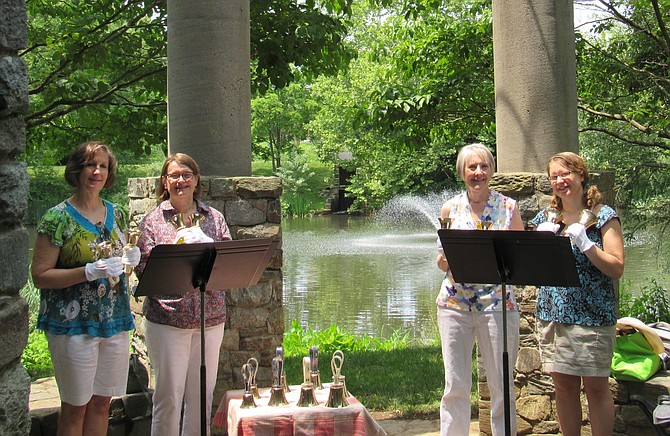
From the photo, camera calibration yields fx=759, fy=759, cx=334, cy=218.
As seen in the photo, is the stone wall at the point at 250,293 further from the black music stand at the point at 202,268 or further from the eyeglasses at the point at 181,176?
the black music stand at the point at 202,268

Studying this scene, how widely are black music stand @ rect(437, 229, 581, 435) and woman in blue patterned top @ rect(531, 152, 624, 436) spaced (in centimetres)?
43

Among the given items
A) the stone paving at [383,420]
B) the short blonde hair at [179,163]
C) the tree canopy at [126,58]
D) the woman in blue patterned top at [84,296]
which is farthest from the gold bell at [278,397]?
the tree canopy at [126,58]

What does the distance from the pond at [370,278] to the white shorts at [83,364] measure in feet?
23.2

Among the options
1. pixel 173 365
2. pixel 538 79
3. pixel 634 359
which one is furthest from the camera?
pixel 538 79

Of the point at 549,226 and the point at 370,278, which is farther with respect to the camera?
the point at 370,278

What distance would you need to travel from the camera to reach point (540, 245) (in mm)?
3789

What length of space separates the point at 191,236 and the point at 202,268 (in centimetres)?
31

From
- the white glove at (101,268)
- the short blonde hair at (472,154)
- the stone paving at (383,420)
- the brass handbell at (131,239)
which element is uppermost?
the short blonde hair at (472,154)

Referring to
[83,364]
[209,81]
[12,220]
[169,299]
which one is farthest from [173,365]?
[209,81]

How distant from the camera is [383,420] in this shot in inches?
238

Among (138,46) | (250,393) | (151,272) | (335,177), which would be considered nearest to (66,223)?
(151,272)

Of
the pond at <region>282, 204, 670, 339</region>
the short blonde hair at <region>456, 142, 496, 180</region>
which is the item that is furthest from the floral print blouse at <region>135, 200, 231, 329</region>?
the pond at <region>282, 204, 670, 339</region>

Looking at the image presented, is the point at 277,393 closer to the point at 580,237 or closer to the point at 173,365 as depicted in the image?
the point at 173,365

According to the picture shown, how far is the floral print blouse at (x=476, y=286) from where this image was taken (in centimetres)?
437
